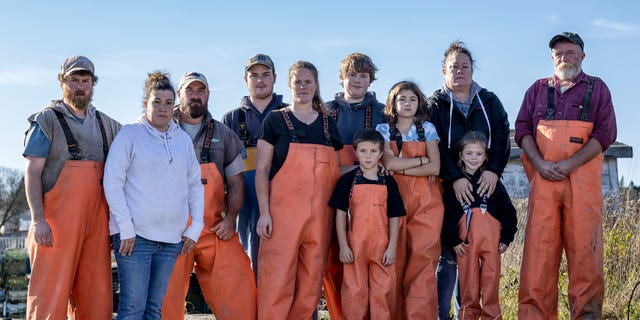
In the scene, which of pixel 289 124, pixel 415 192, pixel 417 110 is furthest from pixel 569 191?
pixel 289 124

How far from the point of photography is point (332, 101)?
638cm

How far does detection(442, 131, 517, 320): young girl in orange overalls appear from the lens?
5836 millimetres

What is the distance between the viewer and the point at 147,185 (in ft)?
16.7

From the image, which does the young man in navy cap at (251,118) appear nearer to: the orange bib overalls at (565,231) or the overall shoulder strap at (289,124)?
the overall shoulder strap at (289,124)

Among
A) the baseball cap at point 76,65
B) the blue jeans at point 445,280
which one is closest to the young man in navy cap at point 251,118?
the baseball cap at point 76,65

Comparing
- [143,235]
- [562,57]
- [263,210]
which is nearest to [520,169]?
[562,57]

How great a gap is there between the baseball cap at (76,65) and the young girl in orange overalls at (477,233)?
122 inches

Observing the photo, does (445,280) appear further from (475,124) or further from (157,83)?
(157,83)

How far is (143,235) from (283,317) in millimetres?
1334

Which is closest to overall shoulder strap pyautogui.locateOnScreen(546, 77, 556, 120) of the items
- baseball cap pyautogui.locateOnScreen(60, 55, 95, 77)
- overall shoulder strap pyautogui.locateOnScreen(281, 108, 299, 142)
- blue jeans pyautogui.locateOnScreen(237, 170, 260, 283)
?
overall shoulder strap pyautogui.locateOnScreen(281, 108, 299, 142)

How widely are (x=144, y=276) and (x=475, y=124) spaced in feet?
10.0

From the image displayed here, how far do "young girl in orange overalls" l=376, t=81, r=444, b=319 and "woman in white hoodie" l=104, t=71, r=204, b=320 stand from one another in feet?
5.57

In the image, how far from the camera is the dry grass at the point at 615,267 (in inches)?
297

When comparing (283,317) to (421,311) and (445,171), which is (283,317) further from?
(445,171)
